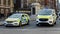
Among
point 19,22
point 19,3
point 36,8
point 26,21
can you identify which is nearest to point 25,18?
point 26,21

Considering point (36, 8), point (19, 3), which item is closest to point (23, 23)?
point (36, 8)

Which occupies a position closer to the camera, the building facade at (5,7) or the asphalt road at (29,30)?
the asphalt road at (29,30)

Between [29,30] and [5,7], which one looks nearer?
[29,30]

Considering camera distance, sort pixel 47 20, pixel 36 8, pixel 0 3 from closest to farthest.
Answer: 1. pixel 47 20
2. pixel 36 8
3. pixel 0 3

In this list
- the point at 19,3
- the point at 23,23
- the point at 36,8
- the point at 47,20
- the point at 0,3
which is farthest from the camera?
the point at 19,3

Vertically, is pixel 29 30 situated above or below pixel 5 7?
below

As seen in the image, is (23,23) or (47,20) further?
(23,23)

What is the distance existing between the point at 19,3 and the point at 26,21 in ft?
151

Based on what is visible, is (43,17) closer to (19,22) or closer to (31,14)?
(19,22)

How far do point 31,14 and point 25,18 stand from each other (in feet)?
73.3

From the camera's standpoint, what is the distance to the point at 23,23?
25531mm

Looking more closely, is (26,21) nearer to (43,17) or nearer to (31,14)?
(43,17)

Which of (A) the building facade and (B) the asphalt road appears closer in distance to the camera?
(B) the asphalt road

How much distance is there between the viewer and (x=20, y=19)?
2427 centimetres
